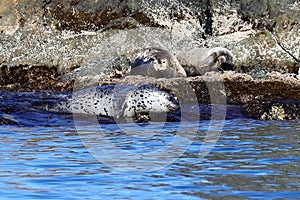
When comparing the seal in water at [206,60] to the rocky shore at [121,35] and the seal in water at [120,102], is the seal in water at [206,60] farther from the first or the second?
the seal in water at [120,102]

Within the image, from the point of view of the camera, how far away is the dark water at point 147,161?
16.6 ft

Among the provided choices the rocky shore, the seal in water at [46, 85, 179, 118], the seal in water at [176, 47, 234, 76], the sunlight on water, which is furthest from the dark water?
the rocky shore

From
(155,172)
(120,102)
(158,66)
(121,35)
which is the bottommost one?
(155,172)

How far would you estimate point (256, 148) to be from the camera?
7.17 metres

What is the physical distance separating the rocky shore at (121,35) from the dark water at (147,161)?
5.48 metres

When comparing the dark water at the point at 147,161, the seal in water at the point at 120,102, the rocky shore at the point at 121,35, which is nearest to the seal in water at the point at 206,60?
the rocky shore at the point at 121,35

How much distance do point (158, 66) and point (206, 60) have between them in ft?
4.16

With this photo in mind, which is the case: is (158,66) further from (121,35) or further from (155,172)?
(155,172)

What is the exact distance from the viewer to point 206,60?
14.8 m

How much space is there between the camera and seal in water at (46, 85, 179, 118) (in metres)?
10.9

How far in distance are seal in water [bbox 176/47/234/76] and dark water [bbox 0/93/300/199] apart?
16.2 ft

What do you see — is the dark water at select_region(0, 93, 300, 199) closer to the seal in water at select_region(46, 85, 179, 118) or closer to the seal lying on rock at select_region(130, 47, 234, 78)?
the seal in water at select_region(46, 85, 179, 118)

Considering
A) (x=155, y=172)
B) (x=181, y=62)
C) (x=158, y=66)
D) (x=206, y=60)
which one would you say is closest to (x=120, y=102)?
(x=158, y=66)

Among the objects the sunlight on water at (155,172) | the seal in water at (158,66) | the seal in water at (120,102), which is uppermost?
the seal in water at (158,66)
